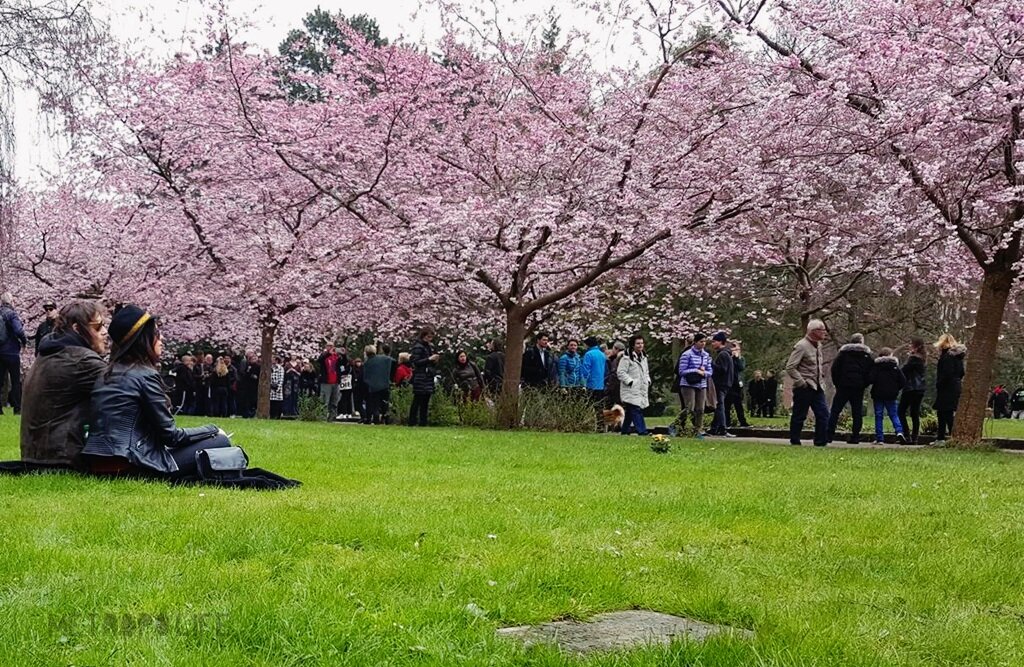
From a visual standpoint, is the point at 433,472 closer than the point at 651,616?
No

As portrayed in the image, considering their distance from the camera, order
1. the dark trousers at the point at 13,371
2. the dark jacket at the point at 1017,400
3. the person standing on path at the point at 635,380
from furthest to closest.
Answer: the dark jacket at the point at 1017,400, the person standing on path at the point at 635,380, the dark trousers at the point at 13,371

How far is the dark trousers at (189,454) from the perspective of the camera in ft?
23.6

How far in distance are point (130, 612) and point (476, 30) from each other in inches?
637

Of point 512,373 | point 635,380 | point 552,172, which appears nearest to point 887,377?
point 635,380

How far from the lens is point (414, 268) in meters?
18.8

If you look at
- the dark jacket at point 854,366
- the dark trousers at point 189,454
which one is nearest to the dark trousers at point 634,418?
the dark jacket at point 854,366

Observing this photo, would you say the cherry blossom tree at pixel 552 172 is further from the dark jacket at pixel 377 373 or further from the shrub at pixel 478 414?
the dark jacket at pixel 377 373

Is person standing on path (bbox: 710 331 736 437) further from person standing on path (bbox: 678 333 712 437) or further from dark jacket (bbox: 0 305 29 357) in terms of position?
dark jacket (bbox: 0 305 29 357)

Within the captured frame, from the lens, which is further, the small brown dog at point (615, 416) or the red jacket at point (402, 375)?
the red jacket at point (402, 375)

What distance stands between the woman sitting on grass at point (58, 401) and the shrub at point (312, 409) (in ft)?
53.0

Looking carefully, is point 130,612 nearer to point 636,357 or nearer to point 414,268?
point 636,357

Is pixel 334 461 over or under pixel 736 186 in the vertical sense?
under

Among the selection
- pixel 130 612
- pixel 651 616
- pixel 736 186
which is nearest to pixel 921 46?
pixel 736 186

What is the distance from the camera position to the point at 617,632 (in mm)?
3490
